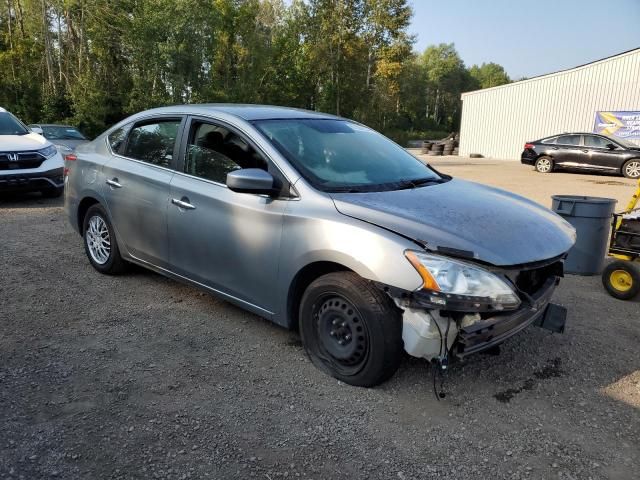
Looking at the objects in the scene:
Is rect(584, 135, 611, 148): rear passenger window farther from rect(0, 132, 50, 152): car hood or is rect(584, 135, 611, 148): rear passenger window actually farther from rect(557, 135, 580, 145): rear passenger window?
rect(0, 132, 50, 152): car hood

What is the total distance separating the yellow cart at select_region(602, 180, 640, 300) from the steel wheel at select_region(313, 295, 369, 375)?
3233mm

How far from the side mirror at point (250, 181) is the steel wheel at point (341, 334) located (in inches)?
32.7

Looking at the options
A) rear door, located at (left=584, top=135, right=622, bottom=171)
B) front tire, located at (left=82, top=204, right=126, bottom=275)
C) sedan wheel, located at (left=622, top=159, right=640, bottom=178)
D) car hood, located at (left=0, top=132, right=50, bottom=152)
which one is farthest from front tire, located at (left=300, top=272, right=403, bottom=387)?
rear door, located at (left=584, top=135, right=622, bottom=171)

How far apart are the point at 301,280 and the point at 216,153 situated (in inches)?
51.3

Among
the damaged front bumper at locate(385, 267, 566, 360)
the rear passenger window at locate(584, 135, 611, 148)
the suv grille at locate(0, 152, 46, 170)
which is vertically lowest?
the damaged front bumper at locate(385, 267, 566, 360)

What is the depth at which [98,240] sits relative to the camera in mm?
5141

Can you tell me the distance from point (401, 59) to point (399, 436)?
42785 mm

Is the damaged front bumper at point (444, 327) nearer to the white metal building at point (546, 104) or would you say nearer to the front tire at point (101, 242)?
the front tire at point (101, 242)

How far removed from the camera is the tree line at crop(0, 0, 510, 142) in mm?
28516

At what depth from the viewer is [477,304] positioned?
274 centimetres

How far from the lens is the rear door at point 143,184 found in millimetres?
4227

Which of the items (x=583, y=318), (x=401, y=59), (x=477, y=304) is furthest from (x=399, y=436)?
(x=401, y=59)

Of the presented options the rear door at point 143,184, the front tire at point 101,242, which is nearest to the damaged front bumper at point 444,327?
the rear door at point 143,184

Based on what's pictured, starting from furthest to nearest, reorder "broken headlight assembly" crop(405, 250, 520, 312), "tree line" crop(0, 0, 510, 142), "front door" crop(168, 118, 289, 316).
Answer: "tree line" crop(0, 0, 510, 142), "front door" crop(168, 118, 289, 316), "broken headlight assembly" crop(405, 250, 520, 312)
